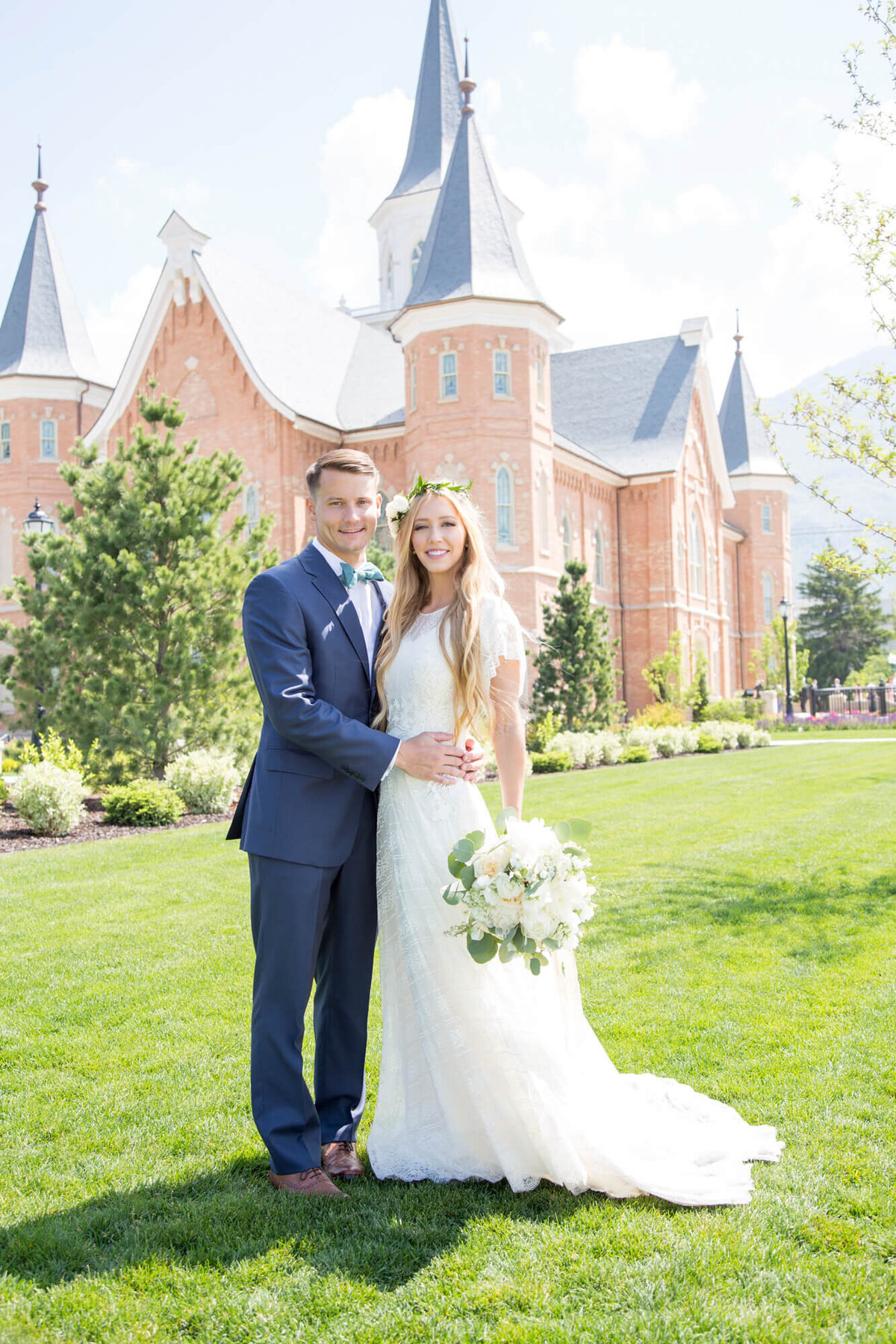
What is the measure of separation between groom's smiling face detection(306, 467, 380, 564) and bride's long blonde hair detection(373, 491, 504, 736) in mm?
150

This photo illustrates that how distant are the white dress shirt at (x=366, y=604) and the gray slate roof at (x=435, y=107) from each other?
4400 cm

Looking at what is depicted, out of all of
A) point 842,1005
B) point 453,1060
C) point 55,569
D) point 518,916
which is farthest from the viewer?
point 55,569

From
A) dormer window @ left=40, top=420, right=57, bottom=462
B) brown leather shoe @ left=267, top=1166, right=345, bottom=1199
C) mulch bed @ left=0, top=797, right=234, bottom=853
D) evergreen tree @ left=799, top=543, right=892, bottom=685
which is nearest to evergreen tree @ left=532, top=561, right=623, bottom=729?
mulch bed @ left=0, top=797, right=234, bottom=853

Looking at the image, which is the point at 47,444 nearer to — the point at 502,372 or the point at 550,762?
the point at 502,372

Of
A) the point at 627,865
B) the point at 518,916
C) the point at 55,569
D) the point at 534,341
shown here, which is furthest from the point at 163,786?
the point at 534,341

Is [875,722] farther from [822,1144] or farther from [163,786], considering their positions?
[822,1144]

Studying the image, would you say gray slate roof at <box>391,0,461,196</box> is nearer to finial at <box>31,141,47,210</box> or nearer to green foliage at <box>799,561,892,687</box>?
finial at <box>31,141,47,210</box>

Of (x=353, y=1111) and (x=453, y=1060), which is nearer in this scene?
(x=453, y=1060)

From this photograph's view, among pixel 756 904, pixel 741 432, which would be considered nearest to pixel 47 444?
pixel 756 904

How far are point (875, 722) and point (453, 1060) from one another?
33.6 meters

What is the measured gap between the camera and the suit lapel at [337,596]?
3.71 m

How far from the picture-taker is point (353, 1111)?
3816 millimetres

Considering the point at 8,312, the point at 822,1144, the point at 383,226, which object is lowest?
the point at 822,1144

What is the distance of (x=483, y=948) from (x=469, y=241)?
2726cm
